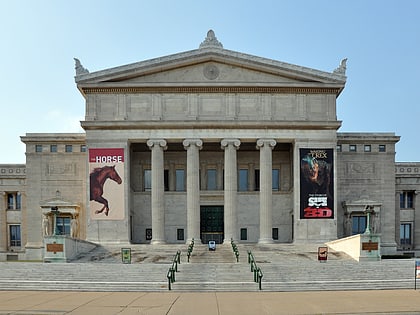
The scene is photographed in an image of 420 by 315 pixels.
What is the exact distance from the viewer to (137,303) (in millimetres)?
19031

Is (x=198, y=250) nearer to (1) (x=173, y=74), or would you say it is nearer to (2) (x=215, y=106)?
(2) (x=215, y=106)

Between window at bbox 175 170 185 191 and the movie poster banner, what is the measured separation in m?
13.1

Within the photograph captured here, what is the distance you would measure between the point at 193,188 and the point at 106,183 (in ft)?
28.8

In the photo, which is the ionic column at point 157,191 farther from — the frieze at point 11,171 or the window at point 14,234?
the window at point 14,234

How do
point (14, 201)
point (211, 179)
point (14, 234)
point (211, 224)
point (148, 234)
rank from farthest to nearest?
point (14, 201) < point (14, 234) < point (211, 179) < point (211, 224) < point (148, 234)

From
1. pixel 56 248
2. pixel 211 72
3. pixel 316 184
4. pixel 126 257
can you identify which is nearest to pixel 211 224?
pixel 316 184

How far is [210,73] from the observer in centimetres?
4353

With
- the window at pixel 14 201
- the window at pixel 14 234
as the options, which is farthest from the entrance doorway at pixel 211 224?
the window at pixel 14 234

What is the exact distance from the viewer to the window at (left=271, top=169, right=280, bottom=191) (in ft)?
155

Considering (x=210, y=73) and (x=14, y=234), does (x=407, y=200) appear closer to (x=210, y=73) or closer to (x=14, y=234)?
(x=210, y=73)

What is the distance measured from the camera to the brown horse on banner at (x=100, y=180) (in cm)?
4247

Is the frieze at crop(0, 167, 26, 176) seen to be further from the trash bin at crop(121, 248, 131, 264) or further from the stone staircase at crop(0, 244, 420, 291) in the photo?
the trash bin at crop(121, 248, 131, 264)

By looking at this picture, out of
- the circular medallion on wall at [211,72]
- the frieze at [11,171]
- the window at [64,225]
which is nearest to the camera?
the circular medallion on wall at [211,72]

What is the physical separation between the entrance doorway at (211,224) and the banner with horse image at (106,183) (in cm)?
923
